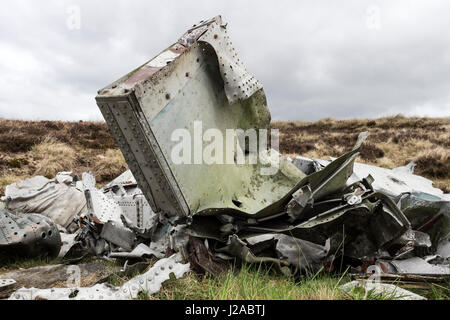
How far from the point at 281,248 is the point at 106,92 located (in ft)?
6.56

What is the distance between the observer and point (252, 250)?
304 centimetres

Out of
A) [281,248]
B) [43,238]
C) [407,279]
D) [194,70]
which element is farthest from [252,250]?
[43,238]

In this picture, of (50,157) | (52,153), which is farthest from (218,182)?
(52,153)

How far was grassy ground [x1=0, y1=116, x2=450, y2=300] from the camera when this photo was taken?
89.7 inches

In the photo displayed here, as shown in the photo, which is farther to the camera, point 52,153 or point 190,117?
point 52,153

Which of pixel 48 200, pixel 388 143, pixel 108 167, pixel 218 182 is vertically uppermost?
pixel 388 143

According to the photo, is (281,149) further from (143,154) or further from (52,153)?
(143,154)

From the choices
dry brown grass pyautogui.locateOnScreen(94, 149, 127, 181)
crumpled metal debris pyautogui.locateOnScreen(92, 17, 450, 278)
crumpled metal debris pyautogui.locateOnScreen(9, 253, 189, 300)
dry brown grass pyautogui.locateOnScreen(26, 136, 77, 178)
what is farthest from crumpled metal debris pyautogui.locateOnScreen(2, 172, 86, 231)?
dry brown grass pyautogui.locateOnScreen(94, 149, 127, 181)

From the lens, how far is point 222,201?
3.38 m

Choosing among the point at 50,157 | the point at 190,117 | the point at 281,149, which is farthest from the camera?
the point at 281,149

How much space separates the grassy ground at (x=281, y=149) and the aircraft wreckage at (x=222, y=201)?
0.94 ft

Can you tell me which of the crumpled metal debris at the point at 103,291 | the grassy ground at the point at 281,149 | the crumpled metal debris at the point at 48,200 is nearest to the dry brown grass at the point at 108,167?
the grassy ground at the point at 281,149

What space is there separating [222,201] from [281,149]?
12.1 metres

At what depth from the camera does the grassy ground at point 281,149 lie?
89.7 inches
